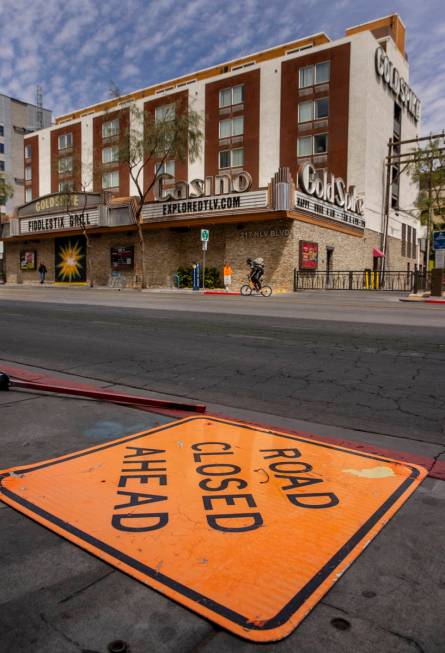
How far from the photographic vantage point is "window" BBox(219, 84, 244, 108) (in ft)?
132

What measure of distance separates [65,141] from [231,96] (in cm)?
2132

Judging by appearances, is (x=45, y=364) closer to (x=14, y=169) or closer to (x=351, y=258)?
(x=351, y=258)

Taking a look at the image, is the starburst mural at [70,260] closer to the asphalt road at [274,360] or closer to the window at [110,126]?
the window at [110,126]

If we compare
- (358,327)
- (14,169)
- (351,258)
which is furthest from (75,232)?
(14,169)

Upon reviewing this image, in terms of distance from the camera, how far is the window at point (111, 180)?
158 ft

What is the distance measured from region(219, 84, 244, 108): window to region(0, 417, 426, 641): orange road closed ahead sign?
4202 cm

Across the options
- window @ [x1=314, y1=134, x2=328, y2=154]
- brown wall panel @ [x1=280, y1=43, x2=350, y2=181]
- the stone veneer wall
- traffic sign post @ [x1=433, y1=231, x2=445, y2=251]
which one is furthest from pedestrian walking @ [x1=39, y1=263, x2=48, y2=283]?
traffic sign post @ [x1=433, y1=231, x2=445, y2=251]

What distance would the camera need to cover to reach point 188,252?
3312 cm

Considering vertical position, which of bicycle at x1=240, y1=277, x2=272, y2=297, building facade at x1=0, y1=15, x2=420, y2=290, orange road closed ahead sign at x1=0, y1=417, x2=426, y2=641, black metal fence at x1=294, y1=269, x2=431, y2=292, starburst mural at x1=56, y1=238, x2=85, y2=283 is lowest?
orange road closed ahead sign at x1=0, y1=417, x2=426, y2=641

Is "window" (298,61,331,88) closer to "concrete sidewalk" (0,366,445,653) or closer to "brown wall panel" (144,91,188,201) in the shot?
"brown wall panel" (144,91,188,201)

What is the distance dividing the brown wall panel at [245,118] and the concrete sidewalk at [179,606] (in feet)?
128

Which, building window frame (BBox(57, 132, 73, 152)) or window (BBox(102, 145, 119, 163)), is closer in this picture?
window (BBox(102, 145, 119, 163))

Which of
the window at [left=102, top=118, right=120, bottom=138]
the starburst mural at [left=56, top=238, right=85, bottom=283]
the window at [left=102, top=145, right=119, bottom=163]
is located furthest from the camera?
the window at [left=102, top=145, right=119, bottom=163]

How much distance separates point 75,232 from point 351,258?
2123 cm
